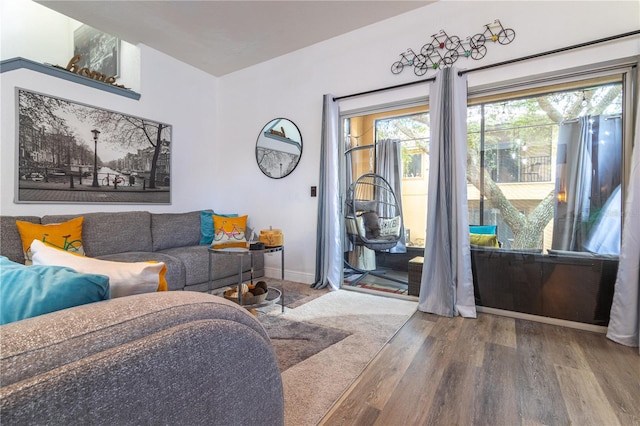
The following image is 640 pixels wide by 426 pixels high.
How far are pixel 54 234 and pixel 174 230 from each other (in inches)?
42.7

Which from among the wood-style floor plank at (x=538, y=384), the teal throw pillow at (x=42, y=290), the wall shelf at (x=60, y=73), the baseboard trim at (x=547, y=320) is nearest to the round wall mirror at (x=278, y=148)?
the wall shelf at (x=60, y=73)

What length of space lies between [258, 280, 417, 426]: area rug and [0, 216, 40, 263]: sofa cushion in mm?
1919

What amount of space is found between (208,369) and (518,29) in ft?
10.4

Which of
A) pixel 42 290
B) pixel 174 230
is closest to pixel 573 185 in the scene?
pixel 42 290

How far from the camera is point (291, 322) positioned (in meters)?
2.33

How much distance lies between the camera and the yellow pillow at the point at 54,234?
7.58ft

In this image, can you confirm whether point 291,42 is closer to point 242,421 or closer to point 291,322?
point 291,322

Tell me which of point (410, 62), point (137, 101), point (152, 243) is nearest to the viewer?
point (410, 62)

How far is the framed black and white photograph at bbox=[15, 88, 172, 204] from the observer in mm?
2609

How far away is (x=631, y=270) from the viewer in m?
1.97

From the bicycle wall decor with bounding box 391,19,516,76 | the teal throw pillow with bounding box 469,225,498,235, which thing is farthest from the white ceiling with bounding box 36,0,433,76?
the teal throw pillow with bounding box 469,225,498,235

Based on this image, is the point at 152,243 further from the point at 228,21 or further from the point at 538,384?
the point at 538,384

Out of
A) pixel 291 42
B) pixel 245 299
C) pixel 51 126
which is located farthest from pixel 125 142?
pixel 245 299

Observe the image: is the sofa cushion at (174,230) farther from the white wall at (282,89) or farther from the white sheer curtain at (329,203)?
the white sheer curtain at (329,203)
